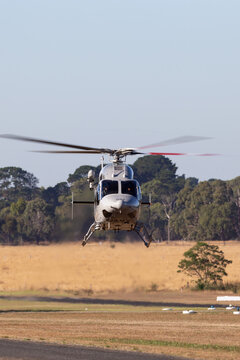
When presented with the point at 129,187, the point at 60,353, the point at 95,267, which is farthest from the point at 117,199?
the point at 95,267

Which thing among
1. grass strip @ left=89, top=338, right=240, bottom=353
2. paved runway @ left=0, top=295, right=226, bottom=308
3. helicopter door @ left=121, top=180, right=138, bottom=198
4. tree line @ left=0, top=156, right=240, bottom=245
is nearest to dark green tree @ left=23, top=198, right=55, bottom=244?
tree line @ left=0, top=156, right=240, bottom=245

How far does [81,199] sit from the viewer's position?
68562mm

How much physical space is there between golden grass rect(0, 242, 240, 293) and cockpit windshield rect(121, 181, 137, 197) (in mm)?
20606

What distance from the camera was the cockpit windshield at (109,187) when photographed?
5394cm

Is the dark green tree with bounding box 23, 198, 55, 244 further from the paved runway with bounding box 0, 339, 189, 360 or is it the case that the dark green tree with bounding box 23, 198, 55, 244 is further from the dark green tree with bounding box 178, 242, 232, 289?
the paved runway with bounding box 0, 339, 189, 360

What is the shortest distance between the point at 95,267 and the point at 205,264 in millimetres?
15805

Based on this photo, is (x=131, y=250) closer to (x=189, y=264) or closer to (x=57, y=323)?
(x=57, y=323)

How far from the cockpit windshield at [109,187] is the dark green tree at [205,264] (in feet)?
208

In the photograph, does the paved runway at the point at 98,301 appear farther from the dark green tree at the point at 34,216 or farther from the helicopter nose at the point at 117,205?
the helicopter nose at the point at 117,205

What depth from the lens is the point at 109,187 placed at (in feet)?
178

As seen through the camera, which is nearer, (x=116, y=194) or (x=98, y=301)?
(x=116, y=194)

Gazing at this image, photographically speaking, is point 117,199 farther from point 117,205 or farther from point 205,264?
point 205,264

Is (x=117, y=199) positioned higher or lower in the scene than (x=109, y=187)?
lower

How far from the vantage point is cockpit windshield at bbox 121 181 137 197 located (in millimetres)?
53906
